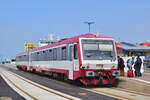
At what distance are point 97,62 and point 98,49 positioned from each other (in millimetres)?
943

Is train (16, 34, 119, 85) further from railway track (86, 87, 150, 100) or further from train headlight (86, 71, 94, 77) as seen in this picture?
railway track (86, 87, 150, 100)

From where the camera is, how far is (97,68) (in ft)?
73.9

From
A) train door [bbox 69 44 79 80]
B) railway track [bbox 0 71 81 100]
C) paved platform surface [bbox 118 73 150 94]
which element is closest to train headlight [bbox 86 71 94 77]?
train door [bbox 69 44 79 80]

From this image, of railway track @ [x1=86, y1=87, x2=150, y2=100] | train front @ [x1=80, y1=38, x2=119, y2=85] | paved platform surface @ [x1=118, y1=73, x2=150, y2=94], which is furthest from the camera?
train front @ [x1=80, y1=38, x2=119, y2=85]

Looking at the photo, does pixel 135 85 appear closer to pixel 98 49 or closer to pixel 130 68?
pixel 98 49

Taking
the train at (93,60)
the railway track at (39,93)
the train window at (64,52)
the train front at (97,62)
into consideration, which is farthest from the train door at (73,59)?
the railway track at (39,93)

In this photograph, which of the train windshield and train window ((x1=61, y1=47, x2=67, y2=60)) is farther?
train window ((x1=61, y1=47, x2=67, y2=60))

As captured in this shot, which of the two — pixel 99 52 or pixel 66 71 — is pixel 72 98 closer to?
→ pixel 99 52

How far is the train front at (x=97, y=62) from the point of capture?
22344 millimetres

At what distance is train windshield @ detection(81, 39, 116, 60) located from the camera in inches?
898

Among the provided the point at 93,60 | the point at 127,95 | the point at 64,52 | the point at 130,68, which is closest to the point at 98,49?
the point at 93,60

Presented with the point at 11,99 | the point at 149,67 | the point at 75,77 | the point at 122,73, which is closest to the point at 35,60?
the point at 149,67

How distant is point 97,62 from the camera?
74.1 feet

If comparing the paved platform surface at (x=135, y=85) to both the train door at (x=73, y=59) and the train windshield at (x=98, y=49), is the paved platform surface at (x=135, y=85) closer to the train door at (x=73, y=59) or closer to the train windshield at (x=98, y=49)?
the train windshield at (x=98, y=49)
